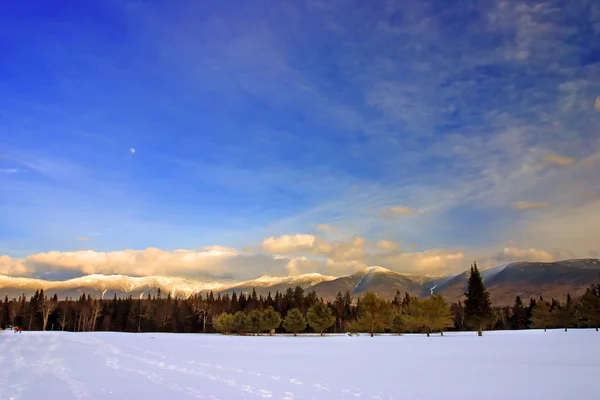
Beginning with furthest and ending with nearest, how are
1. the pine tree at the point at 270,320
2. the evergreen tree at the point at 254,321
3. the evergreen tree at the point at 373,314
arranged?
the evergreen tree at the point at 254,321, the pine tree at the point at 270,320, the evergreen tree at the point at 373,314

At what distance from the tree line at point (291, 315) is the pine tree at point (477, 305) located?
0.28 meters

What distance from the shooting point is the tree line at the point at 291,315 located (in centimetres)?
10150

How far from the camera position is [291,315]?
115m

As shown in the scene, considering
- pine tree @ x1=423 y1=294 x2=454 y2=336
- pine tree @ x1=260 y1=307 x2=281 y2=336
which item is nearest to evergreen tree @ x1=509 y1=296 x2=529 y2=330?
pine tree @ x1=423 y1=294 x2=454 y2=336

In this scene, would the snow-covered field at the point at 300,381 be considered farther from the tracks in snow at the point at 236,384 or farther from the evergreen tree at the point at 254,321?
the evergreen tree at the point at 254,321

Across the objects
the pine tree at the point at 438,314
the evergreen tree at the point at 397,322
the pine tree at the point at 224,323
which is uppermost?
the pine tree at the point at 438,314

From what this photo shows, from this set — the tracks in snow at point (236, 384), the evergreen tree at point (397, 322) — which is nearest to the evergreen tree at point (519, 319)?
the evergreen tree at point (397, 322)

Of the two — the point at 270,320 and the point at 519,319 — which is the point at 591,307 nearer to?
the point at 519,319

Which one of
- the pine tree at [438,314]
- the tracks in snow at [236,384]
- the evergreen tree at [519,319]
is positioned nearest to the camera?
the tracks in snow at [236,384]

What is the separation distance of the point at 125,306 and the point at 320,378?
548 feet

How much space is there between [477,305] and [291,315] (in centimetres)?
5003

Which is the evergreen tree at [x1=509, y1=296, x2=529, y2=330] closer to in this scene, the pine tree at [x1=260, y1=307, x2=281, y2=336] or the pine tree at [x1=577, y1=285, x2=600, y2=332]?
the pine tree at [x1=577, y1=285, x2=600, y2=332]

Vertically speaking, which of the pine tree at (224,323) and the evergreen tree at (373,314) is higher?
the evergreen tree at (373,314)

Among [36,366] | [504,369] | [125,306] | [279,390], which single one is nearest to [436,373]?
[504,369]
